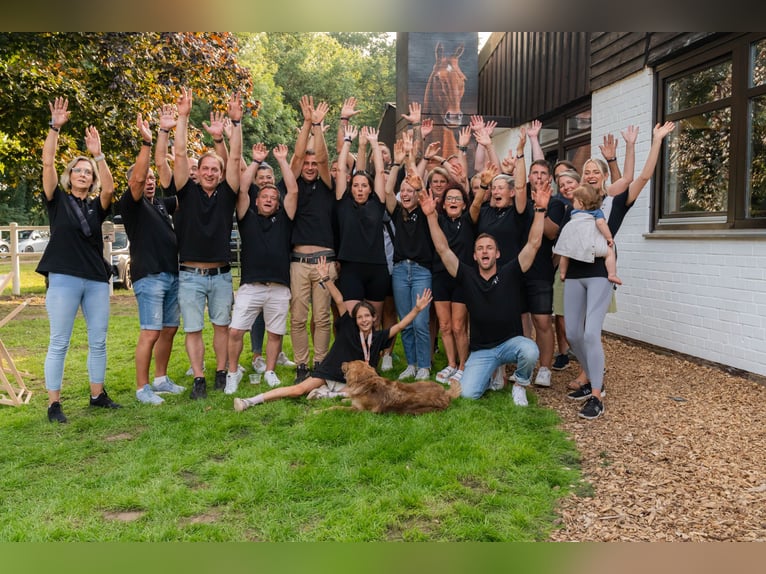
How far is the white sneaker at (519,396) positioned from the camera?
509cm

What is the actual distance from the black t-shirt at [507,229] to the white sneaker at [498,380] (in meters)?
0.97

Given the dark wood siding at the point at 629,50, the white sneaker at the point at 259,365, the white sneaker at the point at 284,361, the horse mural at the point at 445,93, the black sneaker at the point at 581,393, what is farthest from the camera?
the horse mural at the point at 445,93

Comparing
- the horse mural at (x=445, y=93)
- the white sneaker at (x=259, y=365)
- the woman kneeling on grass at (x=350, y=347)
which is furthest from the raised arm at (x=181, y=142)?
the horse mural at (x=445, y=93)

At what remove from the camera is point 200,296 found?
17.5 feet

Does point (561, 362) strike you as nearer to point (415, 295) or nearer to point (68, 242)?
point (415, 295)

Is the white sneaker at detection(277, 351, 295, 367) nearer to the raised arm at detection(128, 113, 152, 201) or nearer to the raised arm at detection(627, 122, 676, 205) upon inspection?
the raised arm at detection(128, 113, 152, 201)

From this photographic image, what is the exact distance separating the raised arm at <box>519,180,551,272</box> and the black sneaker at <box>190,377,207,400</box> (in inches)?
115

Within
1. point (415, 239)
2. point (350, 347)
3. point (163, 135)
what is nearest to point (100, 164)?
point (163, 135)

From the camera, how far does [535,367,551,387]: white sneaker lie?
5.69m

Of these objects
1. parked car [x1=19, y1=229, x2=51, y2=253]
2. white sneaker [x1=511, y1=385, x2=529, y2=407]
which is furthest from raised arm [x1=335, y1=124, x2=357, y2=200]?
parked car [x1=19, y1=229, x2=51, y2=253]

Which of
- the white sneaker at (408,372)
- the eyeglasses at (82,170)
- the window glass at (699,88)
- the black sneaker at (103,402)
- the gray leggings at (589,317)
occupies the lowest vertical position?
the black sneaker at (103,402)

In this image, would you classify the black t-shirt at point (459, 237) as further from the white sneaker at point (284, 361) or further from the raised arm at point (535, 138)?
the white sneaker at point (284, 361)
